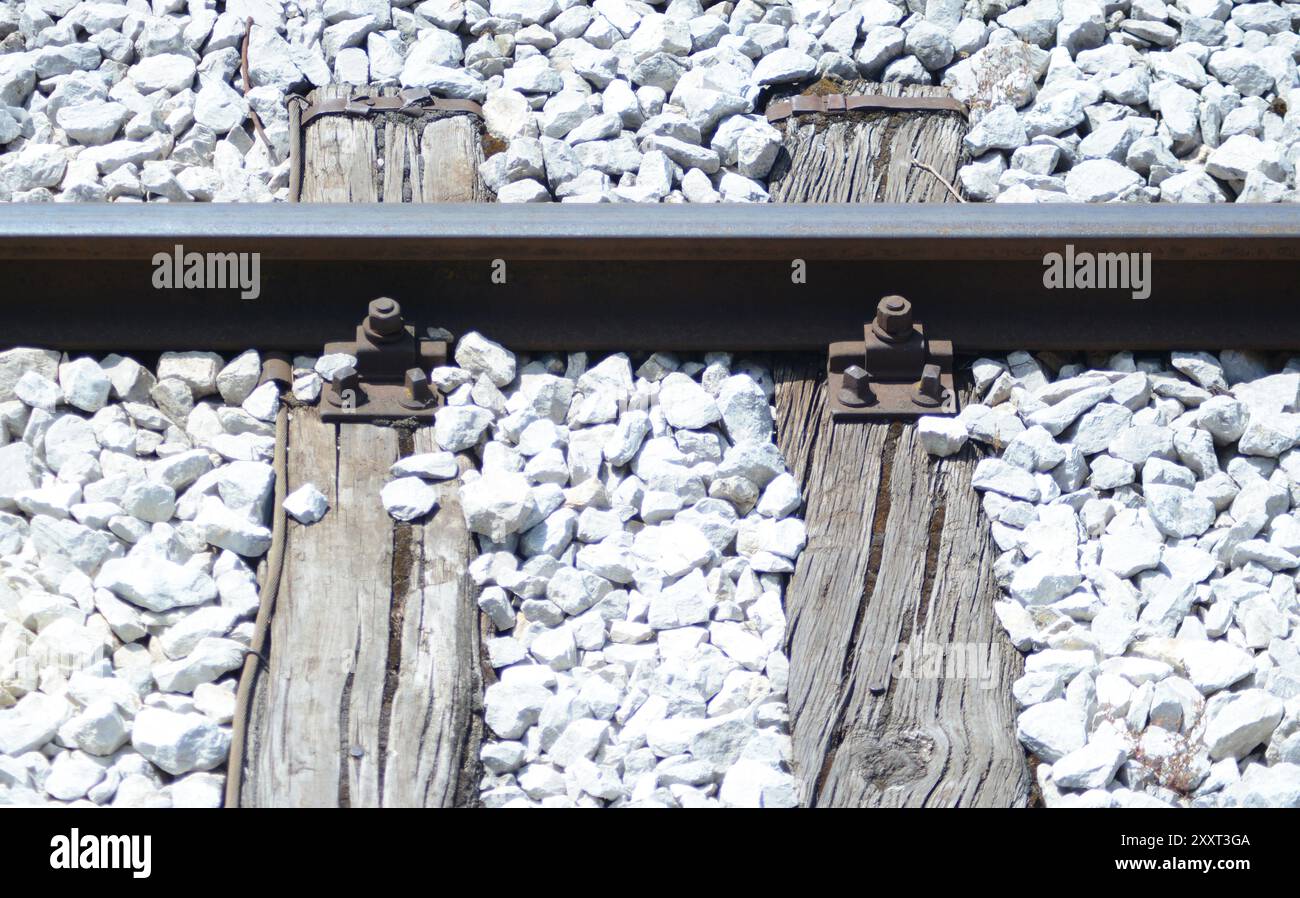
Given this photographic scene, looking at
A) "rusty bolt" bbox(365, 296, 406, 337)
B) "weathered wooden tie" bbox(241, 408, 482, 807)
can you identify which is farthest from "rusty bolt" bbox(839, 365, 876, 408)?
"rusty bolt" bbox(365, 296, 406, 337)

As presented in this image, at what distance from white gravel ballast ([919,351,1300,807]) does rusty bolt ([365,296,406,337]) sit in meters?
1.30

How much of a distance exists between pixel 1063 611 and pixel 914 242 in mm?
974

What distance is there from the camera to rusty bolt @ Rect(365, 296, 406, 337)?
3.34 metres

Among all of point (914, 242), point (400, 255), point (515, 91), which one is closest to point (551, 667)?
point (400, 255)

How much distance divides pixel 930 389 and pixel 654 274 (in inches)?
29.0

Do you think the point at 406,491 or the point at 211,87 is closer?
the point at 406,491

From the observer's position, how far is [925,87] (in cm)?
414

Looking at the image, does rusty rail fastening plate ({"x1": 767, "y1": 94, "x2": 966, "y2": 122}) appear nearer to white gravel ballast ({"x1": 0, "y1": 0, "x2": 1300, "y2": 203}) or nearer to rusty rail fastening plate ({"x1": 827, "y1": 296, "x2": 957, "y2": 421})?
white gravel ballast ({"x1": 0, "y1": 0, "x2": 1300, "y2": 203})

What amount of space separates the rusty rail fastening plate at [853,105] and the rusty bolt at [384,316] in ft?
4.38

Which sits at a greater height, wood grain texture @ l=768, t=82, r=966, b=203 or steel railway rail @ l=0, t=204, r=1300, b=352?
wood grain texture @ l=768, t=82, r=966, b=203

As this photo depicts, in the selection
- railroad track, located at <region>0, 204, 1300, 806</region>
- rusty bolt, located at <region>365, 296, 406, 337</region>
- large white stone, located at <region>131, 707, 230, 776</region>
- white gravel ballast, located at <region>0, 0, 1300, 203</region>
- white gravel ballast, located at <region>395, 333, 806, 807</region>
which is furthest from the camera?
white gravel ballast, located at <region>0, 0, 1300, 203</region>

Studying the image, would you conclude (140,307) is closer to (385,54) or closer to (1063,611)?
(385,54)

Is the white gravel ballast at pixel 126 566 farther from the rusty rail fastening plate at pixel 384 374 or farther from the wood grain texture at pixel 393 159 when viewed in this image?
the wood grain texture at pixel 393 159

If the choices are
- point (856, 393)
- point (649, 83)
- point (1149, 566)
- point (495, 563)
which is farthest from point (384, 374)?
point (1149, 566)
